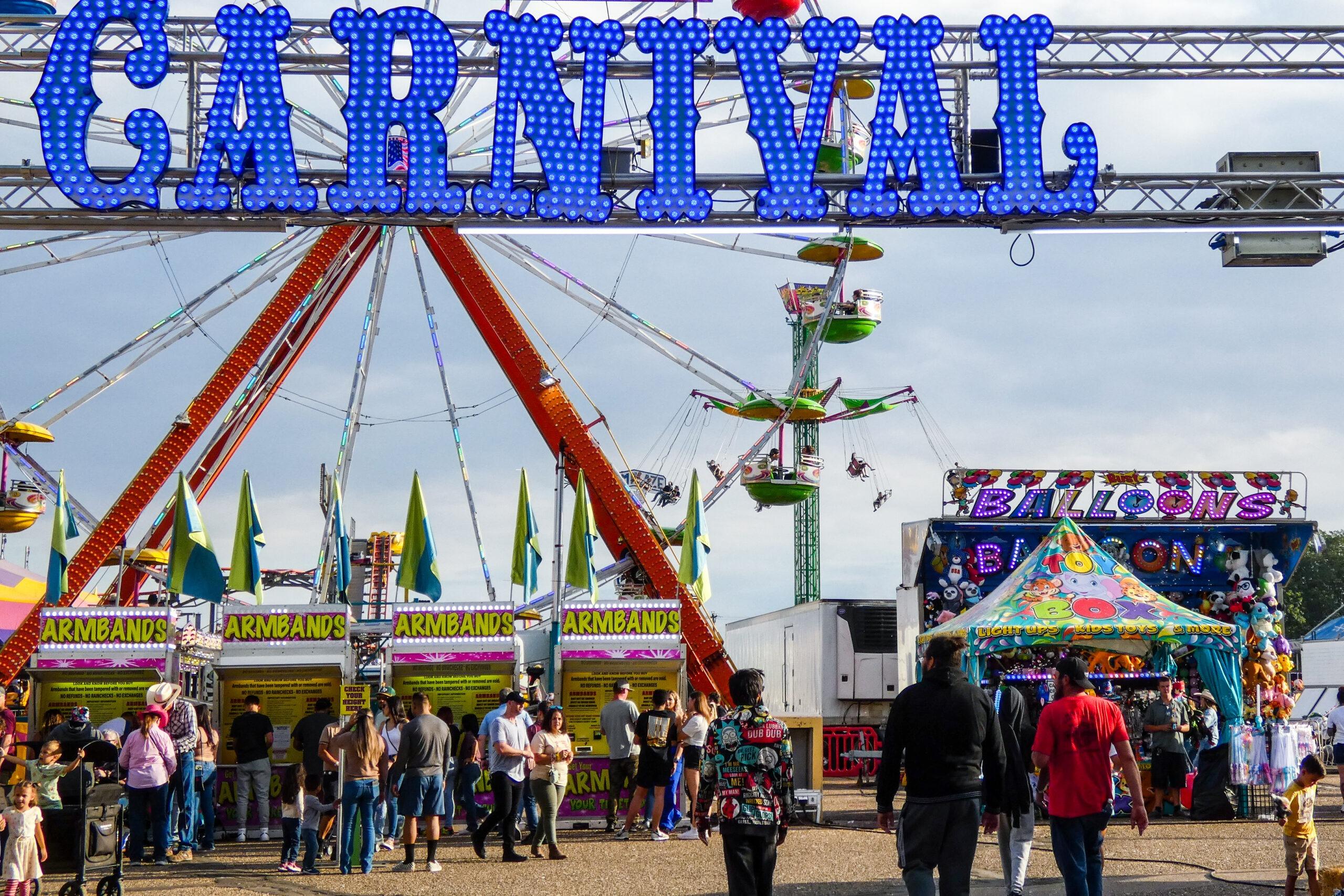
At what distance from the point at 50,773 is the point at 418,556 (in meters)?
12.4

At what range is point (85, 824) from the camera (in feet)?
34.2

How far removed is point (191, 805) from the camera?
48.4 ft

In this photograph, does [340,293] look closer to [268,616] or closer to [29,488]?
[29,488]

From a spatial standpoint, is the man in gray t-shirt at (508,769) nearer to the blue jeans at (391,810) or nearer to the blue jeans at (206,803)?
the blue jeans at (391,810)

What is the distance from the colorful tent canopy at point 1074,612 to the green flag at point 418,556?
7298mm

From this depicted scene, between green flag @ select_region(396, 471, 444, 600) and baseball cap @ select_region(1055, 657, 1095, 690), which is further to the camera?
green flag @ select_region(396, 471, 444, 600)

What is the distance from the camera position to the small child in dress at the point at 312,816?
44.4 ft

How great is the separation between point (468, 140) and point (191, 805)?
45.1 feet

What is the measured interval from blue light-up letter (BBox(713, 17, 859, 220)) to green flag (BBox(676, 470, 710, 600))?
37.7 feet

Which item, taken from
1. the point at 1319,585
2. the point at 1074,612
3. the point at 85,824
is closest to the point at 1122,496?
the point at 1074,612

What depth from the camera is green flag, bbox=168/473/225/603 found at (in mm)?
22000

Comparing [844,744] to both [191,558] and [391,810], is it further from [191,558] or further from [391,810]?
[391,810]

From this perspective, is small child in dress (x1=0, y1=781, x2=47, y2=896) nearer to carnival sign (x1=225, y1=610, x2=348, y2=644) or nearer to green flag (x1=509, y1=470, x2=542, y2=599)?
carnival sign (x1=225, y1=610, x2=348, y2=644)

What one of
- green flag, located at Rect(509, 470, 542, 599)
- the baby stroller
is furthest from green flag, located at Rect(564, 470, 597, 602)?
the baby stroller
